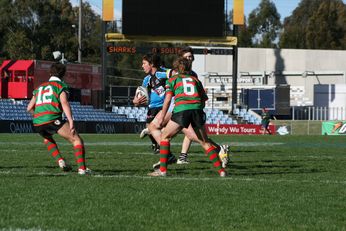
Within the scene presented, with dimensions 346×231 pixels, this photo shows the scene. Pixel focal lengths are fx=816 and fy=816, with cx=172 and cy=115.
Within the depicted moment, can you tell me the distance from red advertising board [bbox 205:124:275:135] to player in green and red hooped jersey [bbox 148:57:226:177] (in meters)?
39.2

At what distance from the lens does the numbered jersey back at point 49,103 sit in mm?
11852

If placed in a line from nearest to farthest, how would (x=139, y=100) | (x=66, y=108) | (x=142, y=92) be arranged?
(x=66, y=108)
(x=139, y=100)
(x=142, y=92)

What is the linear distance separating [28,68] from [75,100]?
3.91 metres

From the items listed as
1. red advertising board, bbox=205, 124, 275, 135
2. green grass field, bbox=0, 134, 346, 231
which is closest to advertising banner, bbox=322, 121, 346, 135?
red advertising board, bbox=205, 124, 275, 135

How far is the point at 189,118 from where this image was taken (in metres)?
11.7

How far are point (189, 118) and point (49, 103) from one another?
2065 millimetres

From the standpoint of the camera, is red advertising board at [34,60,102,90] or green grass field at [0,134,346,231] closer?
green grass field at [0,134,346,231]

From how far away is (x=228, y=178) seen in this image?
11.5 metres

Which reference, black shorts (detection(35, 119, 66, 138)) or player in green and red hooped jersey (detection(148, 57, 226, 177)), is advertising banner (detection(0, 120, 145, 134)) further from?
player in green and red hooped jersey (detection(148, 57, 226, 177))

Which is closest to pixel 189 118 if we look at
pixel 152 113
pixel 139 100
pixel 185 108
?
pixel 185 108

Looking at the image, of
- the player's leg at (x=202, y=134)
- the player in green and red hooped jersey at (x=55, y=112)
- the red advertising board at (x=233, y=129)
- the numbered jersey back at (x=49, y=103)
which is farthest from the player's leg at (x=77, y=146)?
the red advertising board at (x=233, y=129)

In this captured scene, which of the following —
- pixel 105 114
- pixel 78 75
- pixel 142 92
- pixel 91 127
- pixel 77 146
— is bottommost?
pixel 91 127

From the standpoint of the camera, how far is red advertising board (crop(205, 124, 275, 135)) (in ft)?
170

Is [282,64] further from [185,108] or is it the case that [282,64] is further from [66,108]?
[66,108]
